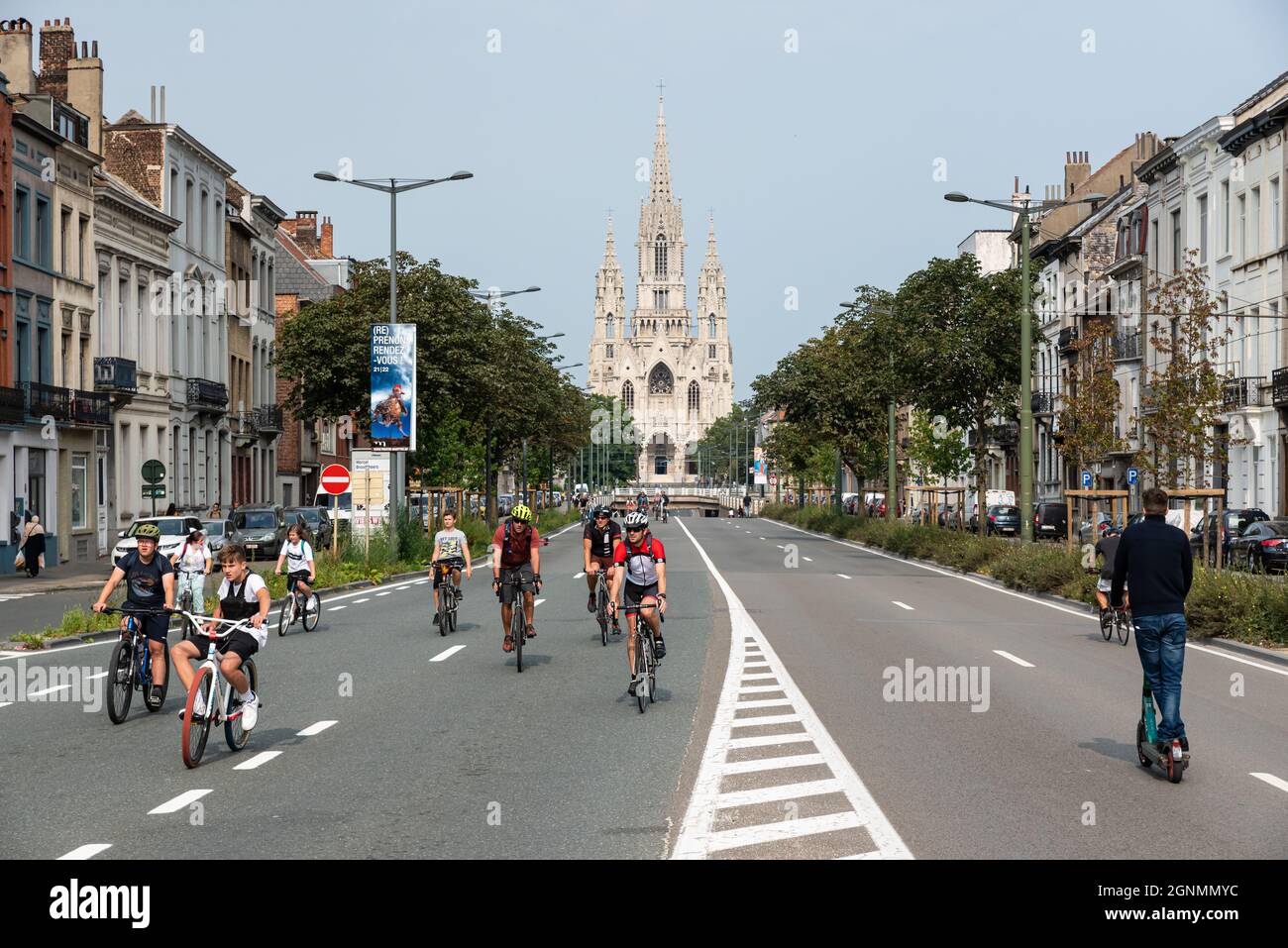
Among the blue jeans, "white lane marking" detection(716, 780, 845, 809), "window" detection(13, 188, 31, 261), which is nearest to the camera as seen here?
"white lane marking" detection(716, 780, 845, 809)

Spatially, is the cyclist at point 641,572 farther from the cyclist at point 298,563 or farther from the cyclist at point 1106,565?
the cyclist at point 298,563

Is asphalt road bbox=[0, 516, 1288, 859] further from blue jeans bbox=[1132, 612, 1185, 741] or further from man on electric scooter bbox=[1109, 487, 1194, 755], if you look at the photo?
man on electric scooter bbox=[1109, 487, 1194, 755]

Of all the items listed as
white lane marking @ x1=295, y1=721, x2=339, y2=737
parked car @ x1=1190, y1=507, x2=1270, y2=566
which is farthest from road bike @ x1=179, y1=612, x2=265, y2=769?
parked car @ x1=1190, y1=507, x2=1270, y2=566

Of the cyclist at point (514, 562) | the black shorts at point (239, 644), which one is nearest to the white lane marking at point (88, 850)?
the black shorts at point (239, 644)

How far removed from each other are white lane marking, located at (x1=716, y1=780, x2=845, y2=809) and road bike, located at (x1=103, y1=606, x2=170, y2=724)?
20.3 ft

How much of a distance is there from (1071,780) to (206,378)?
5426 cm

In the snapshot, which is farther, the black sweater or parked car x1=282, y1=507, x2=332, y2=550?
parked car x1=282, y1=507, x2=332, y2=550

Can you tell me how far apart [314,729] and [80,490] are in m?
37.8

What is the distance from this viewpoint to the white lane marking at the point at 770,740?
1212 cm

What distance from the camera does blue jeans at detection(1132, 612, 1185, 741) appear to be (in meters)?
10.7

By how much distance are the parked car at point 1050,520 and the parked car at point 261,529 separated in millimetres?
27167

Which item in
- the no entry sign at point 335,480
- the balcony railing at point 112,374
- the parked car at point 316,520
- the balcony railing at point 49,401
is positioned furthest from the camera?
the parked car at point 316,520

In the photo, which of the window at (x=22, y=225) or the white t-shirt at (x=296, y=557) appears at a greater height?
the window at (x=22, y=225)
